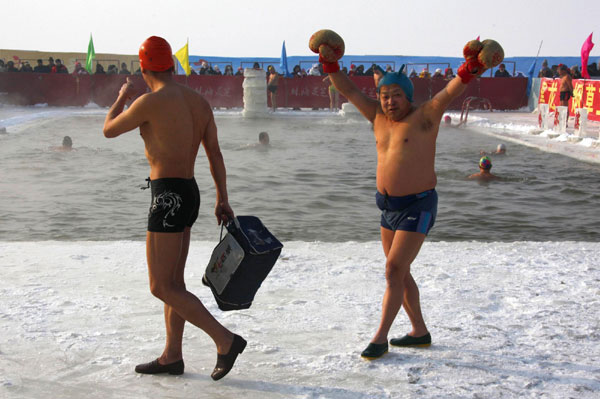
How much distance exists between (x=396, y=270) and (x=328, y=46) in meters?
1.37

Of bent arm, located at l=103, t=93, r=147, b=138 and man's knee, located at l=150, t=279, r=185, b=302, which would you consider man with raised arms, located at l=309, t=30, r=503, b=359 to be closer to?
man's knee, located at l=150, t=279, r=185, b=302

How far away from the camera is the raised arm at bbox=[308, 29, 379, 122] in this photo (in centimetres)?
409

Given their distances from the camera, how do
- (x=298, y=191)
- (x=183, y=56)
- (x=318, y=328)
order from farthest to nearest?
(x=183, y=56) < (x=298, y=191) < (x=318, y=328)

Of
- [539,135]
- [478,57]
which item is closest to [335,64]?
[478,57]

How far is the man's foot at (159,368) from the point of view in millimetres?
3643

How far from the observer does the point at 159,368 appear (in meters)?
3.64

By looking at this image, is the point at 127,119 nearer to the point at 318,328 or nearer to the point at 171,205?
the point at 171,205

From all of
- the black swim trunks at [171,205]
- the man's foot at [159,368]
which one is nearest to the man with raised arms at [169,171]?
the black swim trunks at [171,205]

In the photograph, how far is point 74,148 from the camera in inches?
629

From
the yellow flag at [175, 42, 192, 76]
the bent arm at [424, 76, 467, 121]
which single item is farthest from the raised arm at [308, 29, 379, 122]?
the yellow flag at [175, 42, 192, 76]

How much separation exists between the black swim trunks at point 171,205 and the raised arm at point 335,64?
1.18 meters

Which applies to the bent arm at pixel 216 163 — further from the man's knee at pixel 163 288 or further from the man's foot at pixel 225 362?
the man's foot at pixel 225 362

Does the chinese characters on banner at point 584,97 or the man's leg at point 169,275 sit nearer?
the man's leg at point 169,275

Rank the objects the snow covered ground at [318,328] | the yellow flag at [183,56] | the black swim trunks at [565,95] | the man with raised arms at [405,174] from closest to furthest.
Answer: the snow covered ground at [318,328] → the man with raised arms at [405,174] → the black swim trunks at [565,95] → the yellow flag at [183,56]
